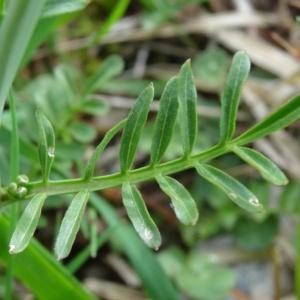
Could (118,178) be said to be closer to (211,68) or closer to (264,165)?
(264,165)

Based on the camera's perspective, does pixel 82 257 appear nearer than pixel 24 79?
Yes

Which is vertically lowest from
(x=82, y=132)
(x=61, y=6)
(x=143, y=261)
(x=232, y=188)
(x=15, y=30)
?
(x=143, y=261)

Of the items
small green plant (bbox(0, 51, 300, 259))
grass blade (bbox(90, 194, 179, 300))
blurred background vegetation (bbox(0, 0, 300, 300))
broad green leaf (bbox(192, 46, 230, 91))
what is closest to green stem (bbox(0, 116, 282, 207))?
small green plant (bbox(0, 51, 300, 259))

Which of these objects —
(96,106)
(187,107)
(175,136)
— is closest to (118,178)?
A: (187,107)

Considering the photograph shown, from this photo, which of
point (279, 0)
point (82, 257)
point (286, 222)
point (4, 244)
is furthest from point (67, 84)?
point (279, 0)

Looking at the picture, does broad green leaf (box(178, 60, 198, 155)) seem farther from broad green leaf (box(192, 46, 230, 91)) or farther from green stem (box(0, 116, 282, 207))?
broad green leaf (box(192, 46, 230, 91))

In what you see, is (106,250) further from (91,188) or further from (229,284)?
(91,188)
